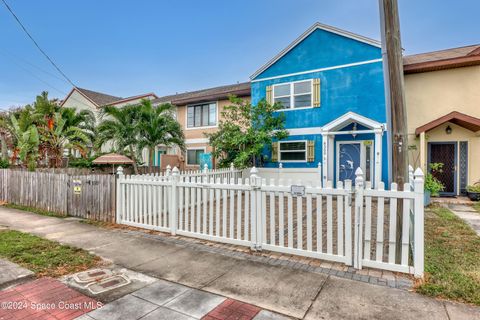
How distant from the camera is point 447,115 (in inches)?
422

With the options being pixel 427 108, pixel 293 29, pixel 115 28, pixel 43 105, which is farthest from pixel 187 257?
pixel 115 28

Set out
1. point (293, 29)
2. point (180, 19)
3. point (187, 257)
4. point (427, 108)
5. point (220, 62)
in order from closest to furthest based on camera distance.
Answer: point (187, 257) < point (427, 108) < point (293, 29) < point (180, 19) < point (220, 62)

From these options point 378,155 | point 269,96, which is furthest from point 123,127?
point 378,155

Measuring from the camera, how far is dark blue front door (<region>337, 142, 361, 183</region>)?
40.6 feet

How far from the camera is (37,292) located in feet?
11.3

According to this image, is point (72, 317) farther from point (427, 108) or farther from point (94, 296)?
point (427, 108)

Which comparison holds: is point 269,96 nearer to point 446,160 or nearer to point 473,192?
point 446,160

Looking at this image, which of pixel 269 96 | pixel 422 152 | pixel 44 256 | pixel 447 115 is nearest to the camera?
pixel 44 256

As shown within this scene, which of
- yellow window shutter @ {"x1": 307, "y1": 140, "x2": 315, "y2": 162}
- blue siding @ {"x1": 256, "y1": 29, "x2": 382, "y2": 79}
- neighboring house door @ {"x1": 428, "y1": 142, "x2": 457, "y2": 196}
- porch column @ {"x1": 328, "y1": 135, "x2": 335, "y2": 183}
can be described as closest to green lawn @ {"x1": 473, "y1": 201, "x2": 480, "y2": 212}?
neighboring house door @ {"x1": 428, "y1": 142, "x2": 457, "y2": 196}

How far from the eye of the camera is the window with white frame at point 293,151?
43.0ft

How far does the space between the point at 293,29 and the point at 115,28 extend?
11.2m

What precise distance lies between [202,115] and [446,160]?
525 inches

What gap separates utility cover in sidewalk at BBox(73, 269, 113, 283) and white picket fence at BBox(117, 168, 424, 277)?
2.02m

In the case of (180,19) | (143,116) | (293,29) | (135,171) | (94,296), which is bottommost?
(94,296)
